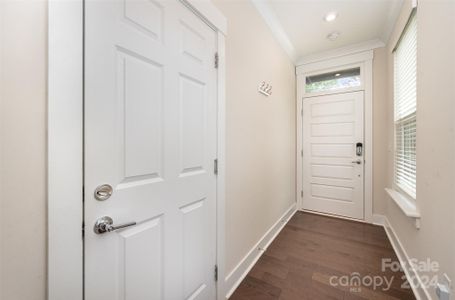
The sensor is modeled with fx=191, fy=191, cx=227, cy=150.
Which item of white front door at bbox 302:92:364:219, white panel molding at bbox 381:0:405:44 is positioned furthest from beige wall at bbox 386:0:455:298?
white front door at bbox 302:92:364:219

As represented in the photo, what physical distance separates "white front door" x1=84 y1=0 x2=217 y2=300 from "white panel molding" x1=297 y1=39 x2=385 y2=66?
8.59 feet

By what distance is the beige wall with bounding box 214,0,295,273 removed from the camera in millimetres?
1646

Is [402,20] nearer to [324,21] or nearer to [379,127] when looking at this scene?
[324,21]

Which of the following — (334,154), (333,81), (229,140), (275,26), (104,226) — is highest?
(275,26)

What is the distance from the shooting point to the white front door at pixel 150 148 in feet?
2.55

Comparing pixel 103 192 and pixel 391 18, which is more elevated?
pixel 391 18

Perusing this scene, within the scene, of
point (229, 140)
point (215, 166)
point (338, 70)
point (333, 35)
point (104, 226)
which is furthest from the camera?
point (338, 70)

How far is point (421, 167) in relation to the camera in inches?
57.7

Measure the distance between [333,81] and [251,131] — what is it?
2264 millimetres

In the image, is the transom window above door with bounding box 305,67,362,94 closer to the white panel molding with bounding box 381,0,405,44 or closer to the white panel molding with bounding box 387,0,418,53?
the white panel molding with bounding box 381,0,405,44

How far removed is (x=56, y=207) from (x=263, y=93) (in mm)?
2079

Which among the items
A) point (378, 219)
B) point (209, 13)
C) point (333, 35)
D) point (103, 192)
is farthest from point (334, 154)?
point (103, 192)

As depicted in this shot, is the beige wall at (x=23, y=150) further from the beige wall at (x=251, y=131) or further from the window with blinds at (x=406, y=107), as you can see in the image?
the window with blinds at (x=406, y=107)

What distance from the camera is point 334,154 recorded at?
3.24m
